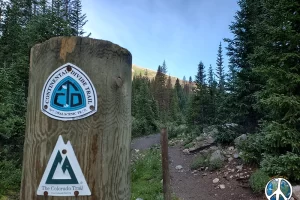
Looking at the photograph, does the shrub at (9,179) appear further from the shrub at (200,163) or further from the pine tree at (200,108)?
the pine tree at (200,108)

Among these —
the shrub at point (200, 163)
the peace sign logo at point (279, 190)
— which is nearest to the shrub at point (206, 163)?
the shrub at point (200, 163)

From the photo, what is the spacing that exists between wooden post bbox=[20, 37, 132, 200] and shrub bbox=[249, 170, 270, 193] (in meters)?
7.55

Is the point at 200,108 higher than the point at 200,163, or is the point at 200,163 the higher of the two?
the point at 200,108

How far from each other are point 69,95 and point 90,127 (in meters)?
0.18

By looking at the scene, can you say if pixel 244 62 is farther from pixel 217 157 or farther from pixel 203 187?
pixel 203 187

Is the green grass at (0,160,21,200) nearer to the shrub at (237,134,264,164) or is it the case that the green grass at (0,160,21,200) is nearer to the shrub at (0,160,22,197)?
the shrub at (0,160,22,197)

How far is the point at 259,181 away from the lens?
26.1 ft

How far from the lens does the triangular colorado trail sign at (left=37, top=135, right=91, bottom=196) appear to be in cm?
119

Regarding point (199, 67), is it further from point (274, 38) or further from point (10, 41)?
point (274, 38)

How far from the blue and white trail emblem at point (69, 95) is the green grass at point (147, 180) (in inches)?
309

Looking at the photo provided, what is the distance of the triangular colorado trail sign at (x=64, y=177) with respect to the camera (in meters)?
1.19

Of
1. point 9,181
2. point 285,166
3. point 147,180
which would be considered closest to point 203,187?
point 147,180

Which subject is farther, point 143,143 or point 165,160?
point 143,143

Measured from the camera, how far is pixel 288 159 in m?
7.46
